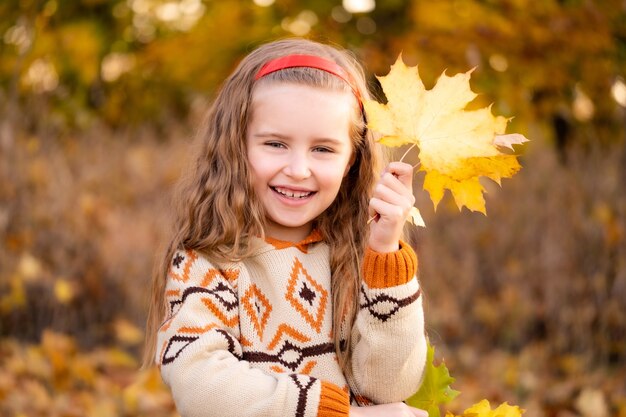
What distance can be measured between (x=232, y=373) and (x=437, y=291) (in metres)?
3.75

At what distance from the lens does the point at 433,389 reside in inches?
72.7

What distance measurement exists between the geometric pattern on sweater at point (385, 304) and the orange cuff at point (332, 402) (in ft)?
0.61

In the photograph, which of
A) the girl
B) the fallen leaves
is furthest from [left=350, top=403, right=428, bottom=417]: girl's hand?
the fallen leaves

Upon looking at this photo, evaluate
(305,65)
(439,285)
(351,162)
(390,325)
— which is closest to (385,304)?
(390,325)

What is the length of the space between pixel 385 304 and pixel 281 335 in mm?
267

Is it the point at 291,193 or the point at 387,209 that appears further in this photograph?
the point at 291,193

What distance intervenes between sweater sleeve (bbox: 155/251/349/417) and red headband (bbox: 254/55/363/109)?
1.74 ft

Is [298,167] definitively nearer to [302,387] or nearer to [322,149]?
[322,149]

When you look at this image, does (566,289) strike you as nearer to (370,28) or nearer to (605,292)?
(605,292)

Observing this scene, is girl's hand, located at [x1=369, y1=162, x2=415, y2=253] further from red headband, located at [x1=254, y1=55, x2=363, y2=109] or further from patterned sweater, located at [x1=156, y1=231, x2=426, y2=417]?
red headband, located at [x1=254, y1=55, x2=363, y2=109]

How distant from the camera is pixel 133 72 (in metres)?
7.53

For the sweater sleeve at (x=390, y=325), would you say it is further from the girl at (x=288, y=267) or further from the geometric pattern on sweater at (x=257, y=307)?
the geometric pattern on sweater at (x=257, y=307)

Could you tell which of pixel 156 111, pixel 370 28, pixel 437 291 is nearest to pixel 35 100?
pixel 156 111

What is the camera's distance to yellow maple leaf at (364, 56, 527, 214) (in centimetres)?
164
